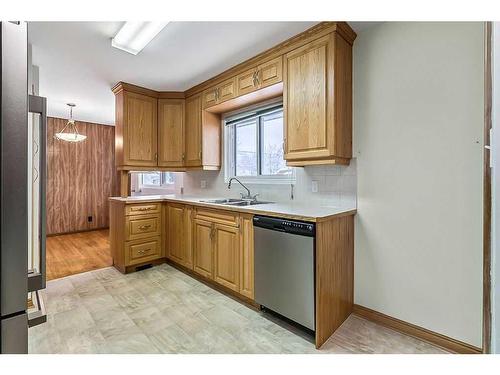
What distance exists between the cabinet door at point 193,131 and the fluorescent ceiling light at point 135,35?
110cm

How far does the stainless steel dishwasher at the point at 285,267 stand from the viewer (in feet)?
5.88

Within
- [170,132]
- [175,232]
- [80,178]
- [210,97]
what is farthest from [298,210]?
[80,178]

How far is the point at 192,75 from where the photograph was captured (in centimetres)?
309

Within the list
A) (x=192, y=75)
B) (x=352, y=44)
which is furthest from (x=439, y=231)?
(x=192, y=75)

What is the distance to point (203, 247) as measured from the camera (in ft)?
9.18

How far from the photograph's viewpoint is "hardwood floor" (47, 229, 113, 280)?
10.9ft

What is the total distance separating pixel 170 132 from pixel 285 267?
266 centimetres

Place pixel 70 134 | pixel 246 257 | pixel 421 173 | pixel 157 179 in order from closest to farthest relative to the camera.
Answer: pixel 421 173 → pixel 246 257 → pixel 70 134 → pixel 157 179

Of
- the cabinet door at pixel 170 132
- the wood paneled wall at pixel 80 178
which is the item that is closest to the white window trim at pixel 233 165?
the cabinet door at pixel 170 132

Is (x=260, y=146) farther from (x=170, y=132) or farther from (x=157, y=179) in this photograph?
(x=157, y=179)

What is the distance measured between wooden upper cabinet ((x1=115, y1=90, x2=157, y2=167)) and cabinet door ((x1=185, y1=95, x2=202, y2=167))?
0.48m

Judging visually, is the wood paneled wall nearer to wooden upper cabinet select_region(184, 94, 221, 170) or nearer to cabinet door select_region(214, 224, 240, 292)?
wooden upper cabinet select_region(184, 94, 221, 170)

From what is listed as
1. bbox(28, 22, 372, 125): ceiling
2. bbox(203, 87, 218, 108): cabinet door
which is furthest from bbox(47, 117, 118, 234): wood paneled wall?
bbox(203, 87, 218, 108): cabinet door
